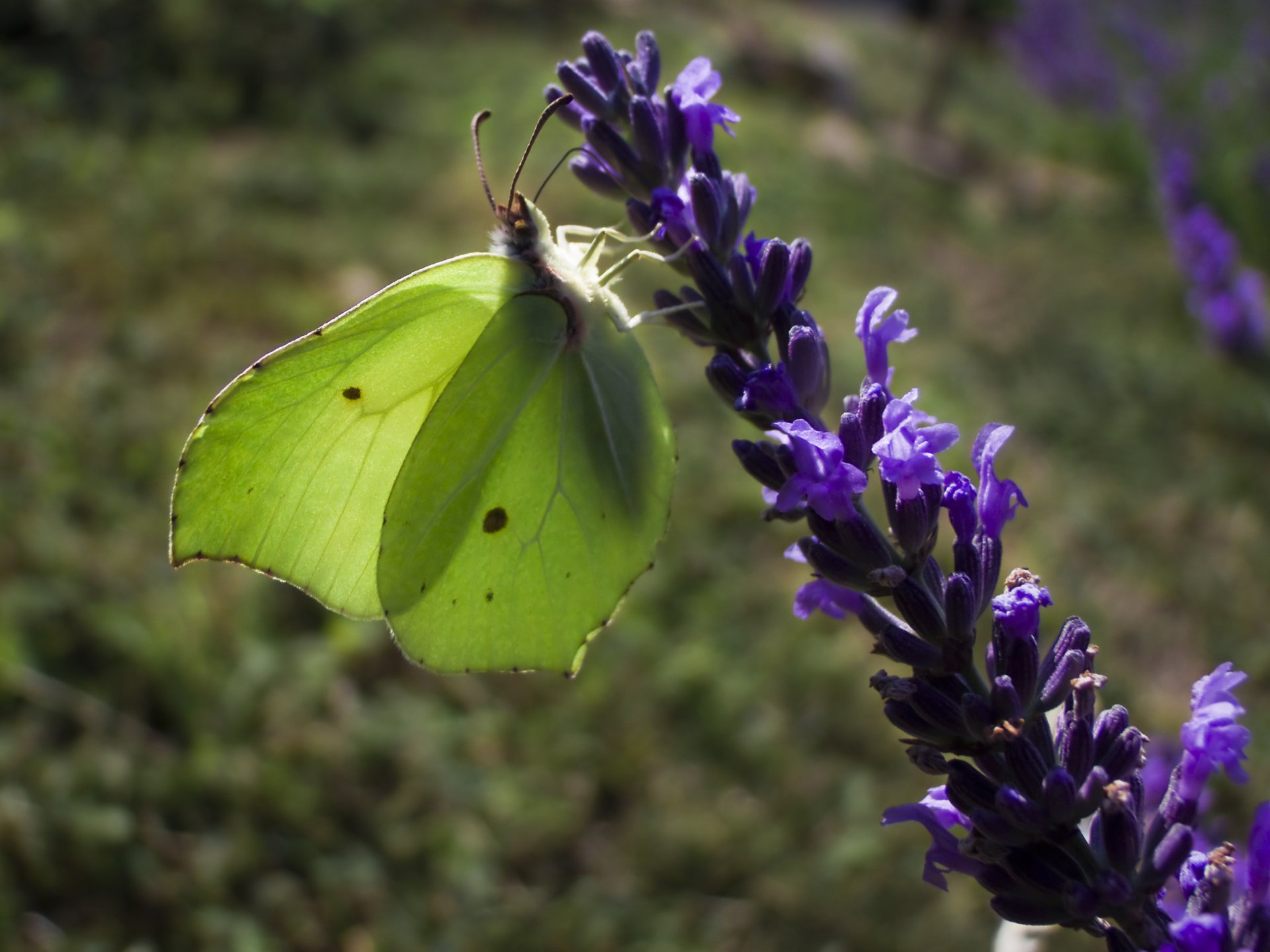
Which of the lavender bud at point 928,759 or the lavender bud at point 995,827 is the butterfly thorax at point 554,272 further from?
the lavender bud at point 995,827

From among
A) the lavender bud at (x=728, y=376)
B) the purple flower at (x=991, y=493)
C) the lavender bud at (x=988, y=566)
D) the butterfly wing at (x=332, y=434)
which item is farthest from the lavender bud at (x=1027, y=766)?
the butterfly wing at (x=332, y=434)

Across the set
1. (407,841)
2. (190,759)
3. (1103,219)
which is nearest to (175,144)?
(190,759)

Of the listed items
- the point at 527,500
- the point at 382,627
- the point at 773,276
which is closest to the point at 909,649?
the point at 773,276

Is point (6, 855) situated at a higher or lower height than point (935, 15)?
lower

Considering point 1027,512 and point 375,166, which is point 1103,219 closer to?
point 1027,512

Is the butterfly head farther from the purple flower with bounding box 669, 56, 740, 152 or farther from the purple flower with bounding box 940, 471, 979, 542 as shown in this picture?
the purple flower with bounding box 940, 471, 979, 542

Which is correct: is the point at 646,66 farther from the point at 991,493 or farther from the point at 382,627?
the point at 382,627
